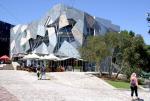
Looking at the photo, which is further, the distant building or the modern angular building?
the distant building

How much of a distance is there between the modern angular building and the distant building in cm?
2100

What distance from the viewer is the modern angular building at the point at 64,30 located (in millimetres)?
70250

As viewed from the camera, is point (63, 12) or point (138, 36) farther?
point (63, 12)

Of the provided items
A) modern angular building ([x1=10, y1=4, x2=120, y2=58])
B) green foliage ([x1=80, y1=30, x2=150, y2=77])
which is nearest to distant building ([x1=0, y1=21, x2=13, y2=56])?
modern angular building ([x1=10, y1=4, x2=120, y2=58])

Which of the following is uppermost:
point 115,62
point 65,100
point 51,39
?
point 51,39

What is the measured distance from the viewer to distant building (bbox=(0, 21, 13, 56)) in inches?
3952

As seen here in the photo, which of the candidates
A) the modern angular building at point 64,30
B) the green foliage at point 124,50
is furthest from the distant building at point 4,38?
the green foliage at point 124,50

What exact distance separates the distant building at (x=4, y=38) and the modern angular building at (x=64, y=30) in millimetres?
20995

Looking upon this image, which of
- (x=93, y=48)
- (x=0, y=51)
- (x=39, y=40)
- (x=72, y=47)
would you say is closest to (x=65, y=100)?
(x=93, y=48)

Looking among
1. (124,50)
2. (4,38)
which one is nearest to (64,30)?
(124,50)

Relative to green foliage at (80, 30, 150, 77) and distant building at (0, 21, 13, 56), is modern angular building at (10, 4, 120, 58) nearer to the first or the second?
green foliage at (80, 30, 150, 77)

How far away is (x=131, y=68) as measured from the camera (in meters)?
45.0

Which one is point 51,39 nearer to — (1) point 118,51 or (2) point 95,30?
(2) point 95,30

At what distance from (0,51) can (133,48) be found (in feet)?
198
